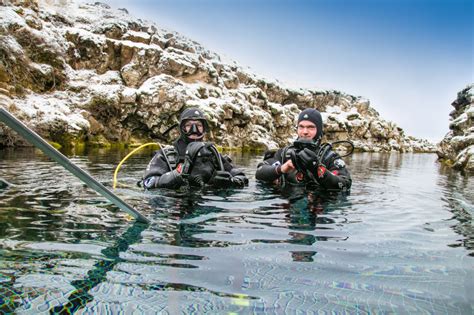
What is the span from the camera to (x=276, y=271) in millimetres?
2240

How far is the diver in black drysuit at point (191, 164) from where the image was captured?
18.3ft

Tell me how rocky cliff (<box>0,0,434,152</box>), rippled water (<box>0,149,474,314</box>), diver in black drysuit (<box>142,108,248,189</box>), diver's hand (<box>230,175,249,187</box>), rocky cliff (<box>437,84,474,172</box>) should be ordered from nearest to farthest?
rippled water (<box>0,149,474,314</box>) → diver in black drysuit (<box>142,108,248,189</box>) → diver's hand (<box>230,175,249,187</box>) → rocky cliff (<box>437,84,474,172</box>) → rocky cliff (<box>0,0,434,152</box>)

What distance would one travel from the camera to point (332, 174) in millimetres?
5816

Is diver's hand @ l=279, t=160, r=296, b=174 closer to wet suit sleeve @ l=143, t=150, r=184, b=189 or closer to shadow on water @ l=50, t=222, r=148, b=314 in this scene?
wet suit sleeve @ l=143, t=150, r=184, b=189

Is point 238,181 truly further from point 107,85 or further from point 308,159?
point 107,85

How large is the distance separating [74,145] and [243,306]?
28.0 m

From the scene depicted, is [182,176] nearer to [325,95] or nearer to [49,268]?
[49,268]

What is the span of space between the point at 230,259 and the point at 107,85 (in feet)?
138

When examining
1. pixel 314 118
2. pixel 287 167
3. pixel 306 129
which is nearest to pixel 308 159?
pixel 287 167

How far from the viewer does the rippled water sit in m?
1.78

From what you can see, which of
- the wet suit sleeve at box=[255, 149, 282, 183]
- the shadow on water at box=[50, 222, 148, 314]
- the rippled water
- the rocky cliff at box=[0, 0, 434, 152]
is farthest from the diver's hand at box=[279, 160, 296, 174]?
the rocky cliff at box=[0, 0, 434, 152]

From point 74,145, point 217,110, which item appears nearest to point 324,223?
point 74,145

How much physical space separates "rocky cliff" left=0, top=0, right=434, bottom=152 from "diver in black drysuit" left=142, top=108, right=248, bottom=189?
→ 18510 mm

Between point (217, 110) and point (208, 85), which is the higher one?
point (208, 85)
